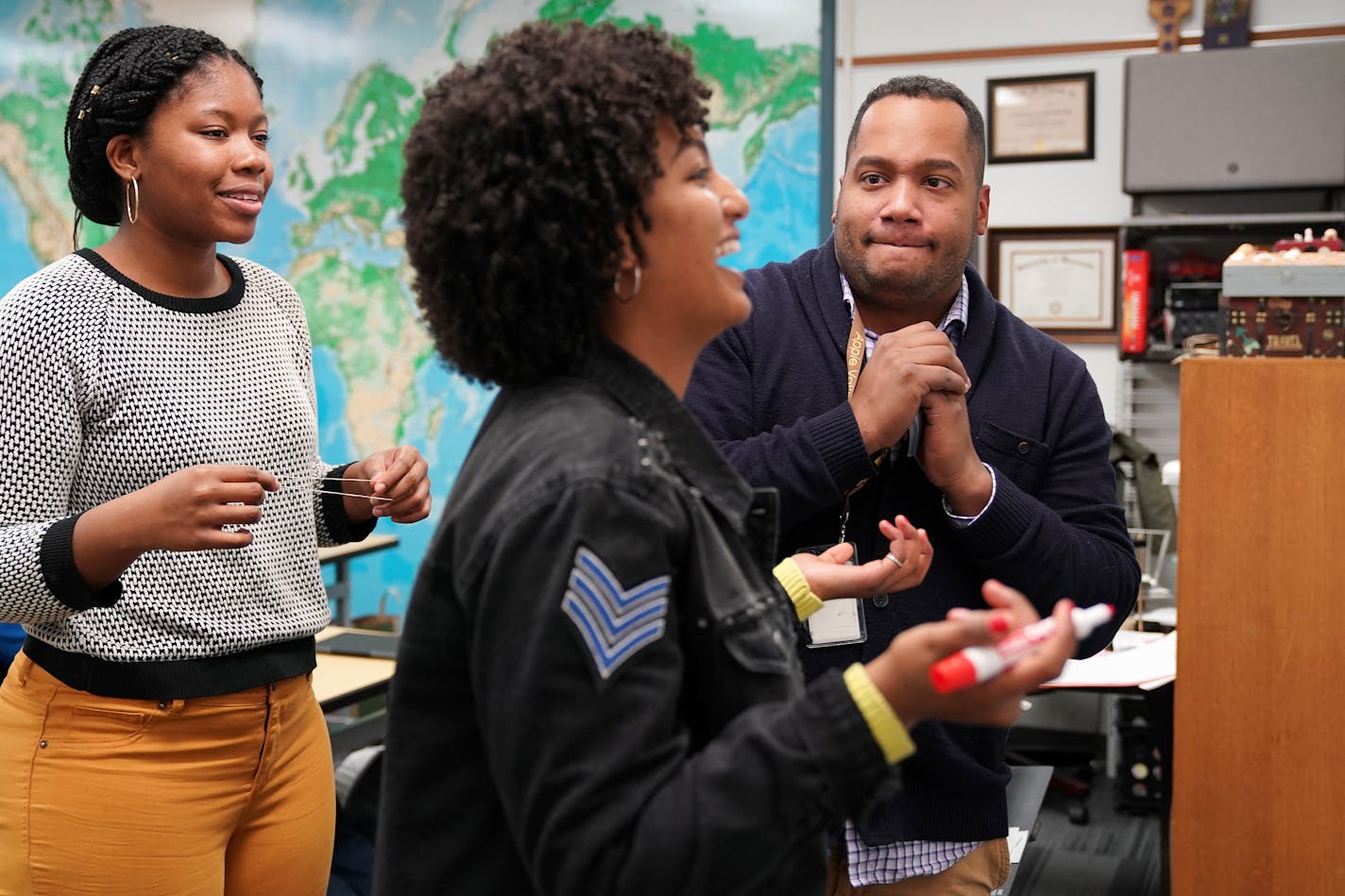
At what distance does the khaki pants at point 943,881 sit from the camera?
5.46 feet

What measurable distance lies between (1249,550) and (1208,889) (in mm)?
627

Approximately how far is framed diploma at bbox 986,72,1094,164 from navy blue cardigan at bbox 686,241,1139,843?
3.66 m

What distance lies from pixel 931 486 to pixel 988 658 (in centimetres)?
85

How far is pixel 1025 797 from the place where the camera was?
8.82 feet

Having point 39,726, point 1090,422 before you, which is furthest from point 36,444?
point 1090,422

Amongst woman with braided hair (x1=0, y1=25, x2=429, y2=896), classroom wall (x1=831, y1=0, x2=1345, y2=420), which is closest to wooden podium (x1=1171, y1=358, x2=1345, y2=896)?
woman with braided hair (x1=0, y1=25, x2=429, y2=896)

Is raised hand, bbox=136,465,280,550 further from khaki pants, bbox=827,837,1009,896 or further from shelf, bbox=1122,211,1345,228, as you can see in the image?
shelf, bbox=1122,211,1345,228

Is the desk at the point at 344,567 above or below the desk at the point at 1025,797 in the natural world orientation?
above

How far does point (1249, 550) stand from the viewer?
2.31 m

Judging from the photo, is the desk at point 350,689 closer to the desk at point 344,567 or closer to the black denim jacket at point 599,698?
the desk at point 344,567

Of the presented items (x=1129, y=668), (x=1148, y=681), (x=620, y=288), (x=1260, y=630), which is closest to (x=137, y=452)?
(x=620, y=288)

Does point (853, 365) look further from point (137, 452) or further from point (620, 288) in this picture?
point (137, 452)

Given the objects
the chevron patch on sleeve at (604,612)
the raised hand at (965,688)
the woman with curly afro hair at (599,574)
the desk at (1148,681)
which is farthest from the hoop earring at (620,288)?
the desk at (1148,681)

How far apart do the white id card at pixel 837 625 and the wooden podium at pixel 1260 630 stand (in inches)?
36.8
